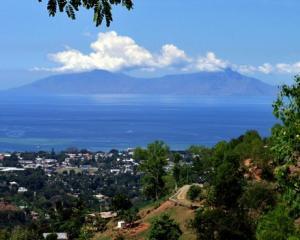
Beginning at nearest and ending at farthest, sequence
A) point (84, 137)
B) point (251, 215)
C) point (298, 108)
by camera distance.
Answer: point (298, 108)
point (251, 215)
point (84, 137)

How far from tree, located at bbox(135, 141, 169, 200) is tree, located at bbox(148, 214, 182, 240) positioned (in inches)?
600

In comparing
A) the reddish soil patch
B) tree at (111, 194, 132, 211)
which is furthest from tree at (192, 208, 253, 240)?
tree at (111, 194, 132, 211)

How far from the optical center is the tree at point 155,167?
42281mm

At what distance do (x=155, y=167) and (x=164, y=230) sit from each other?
16.6 meters

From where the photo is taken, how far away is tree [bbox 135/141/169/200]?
42.3 m

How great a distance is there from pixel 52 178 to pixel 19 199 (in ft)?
73.1

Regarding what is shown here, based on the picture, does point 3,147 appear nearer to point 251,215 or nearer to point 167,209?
point 167,209

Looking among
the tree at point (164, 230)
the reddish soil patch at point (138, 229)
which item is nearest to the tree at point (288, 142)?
the tree at point (164, 230)

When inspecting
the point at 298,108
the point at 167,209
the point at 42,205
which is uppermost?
the point at 298,108

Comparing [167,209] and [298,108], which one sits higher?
[298,108]

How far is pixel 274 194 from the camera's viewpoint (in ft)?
80.5

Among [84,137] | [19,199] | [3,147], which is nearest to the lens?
[19,199]

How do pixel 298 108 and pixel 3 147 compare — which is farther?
pixel 3 147

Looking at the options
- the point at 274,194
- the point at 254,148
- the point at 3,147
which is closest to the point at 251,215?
the point at 274,194
